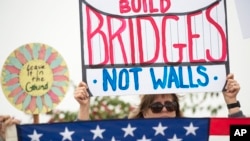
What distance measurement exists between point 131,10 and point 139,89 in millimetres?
541

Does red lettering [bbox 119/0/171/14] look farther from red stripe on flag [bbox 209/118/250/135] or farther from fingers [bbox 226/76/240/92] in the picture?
red stripe on flag [bbox 209/118/250/135]

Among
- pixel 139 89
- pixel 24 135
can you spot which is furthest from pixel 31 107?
pixel 139 89

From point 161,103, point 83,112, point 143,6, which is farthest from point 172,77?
point 83,112

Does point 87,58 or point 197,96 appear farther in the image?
point 197,96

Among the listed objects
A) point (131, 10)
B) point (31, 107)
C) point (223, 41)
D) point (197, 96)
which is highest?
point (131, 10)

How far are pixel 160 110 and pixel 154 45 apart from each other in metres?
0.44

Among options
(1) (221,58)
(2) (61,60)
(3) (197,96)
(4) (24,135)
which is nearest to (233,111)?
(1) (221,58)

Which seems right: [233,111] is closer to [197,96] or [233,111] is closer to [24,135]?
[24,135]

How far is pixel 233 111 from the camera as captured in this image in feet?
8.93

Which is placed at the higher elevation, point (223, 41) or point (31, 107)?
point (223, 41)

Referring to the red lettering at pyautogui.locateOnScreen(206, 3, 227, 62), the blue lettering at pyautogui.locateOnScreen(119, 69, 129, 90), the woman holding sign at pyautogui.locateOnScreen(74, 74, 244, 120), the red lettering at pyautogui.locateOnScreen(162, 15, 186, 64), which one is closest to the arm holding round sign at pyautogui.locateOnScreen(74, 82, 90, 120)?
the woman holding sign at pyautogui.locateOnScreen(74, 74, 244, 120)

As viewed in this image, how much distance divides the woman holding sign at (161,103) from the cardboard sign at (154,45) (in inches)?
1.9

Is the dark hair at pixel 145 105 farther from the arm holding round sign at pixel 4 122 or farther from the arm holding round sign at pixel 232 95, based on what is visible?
the arm holding round sign at pixel 4 122

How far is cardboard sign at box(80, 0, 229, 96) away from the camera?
2750mm
